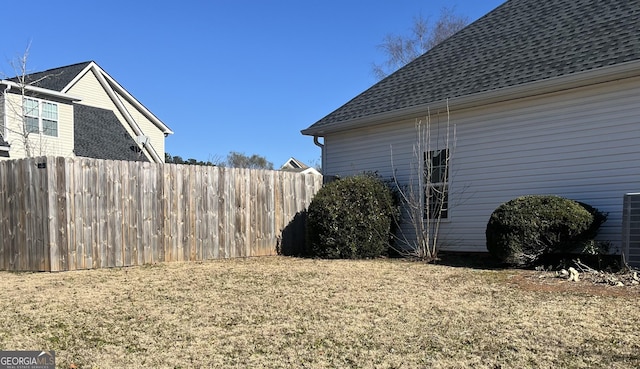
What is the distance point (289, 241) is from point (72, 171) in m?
4.51

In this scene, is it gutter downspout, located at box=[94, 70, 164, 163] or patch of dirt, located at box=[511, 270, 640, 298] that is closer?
patch of dirt, located at box=[511, 270, 640, 298]

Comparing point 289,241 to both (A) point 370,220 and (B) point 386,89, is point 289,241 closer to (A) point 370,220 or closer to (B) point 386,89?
(A) point 370,220

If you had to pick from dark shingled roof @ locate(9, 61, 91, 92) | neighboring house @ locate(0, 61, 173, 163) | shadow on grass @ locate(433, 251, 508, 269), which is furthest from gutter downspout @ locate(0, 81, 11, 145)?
shadow on grass @ locate(433, 251, 508, 269)

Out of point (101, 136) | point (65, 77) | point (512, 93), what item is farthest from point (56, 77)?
point (512, 93)

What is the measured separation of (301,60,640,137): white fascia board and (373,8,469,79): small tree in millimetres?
16164

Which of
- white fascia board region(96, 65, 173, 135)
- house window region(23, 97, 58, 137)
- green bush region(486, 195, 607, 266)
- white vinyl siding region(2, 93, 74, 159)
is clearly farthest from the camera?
white fascia board region(96, 65, 173, 135)

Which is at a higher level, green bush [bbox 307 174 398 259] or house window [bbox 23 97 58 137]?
house window [bbox 23 97 58 137]

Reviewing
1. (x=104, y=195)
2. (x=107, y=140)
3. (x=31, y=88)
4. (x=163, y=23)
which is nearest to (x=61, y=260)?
(x=104, y=195)

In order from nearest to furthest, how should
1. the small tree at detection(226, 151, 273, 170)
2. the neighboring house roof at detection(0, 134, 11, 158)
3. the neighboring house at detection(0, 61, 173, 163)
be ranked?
the neighboring house roof at detection(0, 134, 11, 158) → the neighboring house at detection(0, 61, 173, 163) → the small tree at detection(226, 151, 273, 170)

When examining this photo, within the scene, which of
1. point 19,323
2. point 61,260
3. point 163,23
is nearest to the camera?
point 19,323

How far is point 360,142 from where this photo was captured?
459 inches

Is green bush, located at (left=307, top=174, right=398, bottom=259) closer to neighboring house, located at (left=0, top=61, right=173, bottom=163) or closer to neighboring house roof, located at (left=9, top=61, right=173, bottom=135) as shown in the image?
neighboring house, located at (left=0, top=61, right=173, bottom=163)

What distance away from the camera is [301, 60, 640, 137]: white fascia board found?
7.30 meters

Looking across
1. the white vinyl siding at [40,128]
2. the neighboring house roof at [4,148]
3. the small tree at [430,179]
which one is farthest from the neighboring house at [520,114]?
the white vinyl siding at [40,128]
